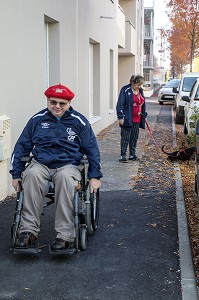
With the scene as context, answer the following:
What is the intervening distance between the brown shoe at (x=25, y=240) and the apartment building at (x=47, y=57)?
1.92m

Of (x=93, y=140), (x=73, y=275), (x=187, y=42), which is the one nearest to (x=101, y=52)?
(x=93, y=140)

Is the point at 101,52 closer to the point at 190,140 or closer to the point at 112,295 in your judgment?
the point at 190,140

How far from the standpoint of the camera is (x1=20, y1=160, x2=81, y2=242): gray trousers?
4328mm

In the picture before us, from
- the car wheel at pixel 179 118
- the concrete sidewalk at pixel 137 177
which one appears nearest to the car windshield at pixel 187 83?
the car wheel at pixel 179 118

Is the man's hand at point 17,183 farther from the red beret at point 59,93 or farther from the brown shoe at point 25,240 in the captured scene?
the red beret at point 59,93

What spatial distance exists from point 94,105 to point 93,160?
31.3ft

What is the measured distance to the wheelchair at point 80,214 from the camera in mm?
4242

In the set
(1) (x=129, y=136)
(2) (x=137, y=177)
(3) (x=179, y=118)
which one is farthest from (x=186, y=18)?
(2) (x=137, y=177)

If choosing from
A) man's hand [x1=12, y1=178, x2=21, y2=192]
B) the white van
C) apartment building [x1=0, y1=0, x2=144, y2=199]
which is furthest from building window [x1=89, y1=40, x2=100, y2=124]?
man's hand [x1=12, y1=178, x2=21, y2=192]

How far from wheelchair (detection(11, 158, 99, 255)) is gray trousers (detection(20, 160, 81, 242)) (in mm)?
71

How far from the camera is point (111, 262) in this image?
171 inches

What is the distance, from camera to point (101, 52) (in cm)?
1416

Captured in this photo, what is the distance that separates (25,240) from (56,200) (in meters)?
0.46

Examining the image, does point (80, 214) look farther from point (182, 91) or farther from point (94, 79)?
point (182, 91)
